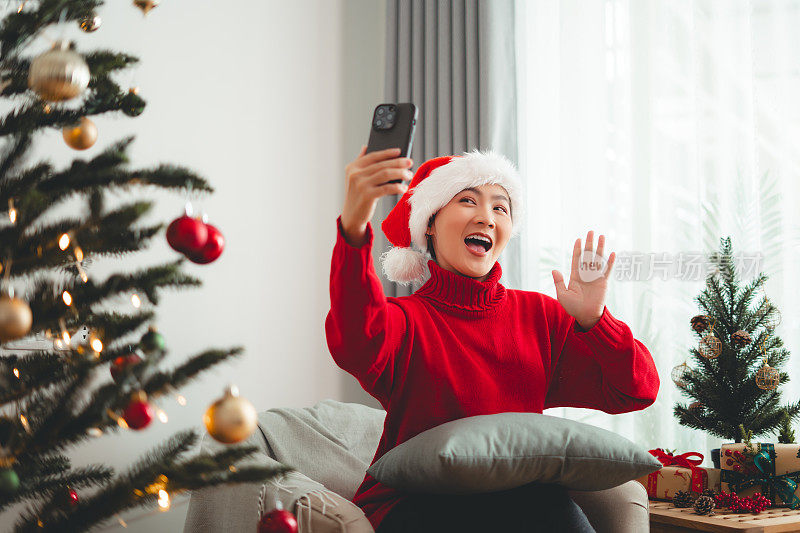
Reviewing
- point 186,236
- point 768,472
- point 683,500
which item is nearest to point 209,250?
point 186,236

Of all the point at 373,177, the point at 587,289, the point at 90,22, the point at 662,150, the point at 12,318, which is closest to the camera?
the point at 12,318

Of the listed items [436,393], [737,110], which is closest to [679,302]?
[737,110]

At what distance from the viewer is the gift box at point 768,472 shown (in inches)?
66.8

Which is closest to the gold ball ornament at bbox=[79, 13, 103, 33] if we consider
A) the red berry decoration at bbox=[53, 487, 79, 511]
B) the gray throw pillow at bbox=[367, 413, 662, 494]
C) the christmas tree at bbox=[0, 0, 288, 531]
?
the christmas tree at bbox=[0, 0, 288, 531]

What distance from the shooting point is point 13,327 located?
24.2 inches

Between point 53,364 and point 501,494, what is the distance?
80cm

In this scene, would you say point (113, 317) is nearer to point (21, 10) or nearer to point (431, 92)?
point (21, 10)

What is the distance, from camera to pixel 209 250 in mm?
742

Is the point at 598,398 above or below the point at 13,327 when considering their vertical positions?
below

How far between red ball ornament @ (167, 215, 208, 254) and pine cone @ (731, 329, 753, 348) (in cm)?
160

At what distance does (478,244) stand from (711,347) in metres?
0.83

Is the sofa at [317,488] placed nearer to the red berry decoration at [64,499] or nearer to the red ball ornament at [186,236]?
the red berry decoration at [64,499]

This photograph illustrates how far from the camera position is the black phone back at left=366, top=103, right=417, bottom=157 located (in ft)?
3.58

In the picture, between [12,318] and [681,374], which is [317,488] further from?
[681,374]
